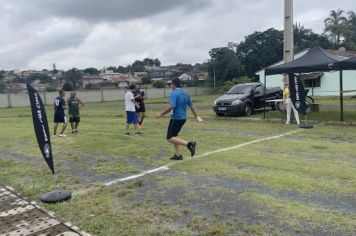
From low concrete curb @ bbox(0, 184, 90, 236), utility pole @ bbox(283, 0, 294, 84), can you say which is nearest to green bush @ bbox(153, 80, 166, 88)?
utility pole @ bbox(283, 0, 294, 84)

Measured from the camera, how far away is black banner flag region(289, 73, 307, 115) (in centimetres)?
1425

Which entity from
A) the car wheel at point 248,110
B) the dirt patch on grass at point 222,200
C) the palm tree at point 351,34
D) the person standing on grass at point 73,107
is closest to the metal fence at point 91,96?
the palm tree at point 351,34

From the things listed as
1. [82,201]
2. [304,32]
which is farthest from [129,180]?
[304,32]

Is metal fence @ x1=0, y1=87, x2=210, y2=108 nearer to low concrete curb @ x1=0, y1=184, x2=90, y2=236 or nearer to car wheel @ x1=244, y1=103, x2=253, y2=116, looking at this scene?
car wheel @ x1=244, y1=103, x2=253, y2=116

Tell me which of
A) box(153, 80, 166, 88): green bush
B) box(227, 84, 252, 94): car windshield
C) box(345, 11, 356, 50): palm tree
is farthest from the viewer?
box(345, 11, 356, 50): palm tree

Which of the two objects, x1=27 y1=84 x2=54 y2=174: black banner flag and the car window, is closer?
x1=27 y1=84 x2=54 y2=174: black banner flag

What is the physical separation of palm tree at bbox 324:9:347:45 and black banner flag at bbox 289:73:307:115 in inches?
2383

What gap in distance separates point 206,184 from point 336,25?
237ft

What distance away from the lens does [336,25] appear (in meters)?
72.1

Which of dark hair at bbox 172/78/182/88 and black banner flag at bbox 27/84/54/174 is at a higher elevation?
dark hair at bbox 172/78/182/88

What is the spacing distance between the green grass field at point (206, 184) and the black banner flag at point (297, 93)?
6.40ft

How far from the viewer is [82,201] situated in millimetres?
6203

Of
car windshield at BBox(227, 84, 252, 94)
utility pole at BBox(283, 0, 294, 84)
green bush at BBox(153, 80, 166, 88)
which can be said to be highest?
utility pole at BBox(283, 0, 294, 84)

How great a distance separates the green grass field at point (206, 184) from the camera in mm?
5035
